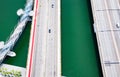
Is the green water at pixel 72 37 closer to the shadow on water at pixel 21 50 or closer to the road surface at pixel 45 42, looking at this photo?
the shadow on water at pixel 21 50

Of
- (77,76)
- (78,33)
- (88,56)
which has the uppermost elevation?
(78,33)

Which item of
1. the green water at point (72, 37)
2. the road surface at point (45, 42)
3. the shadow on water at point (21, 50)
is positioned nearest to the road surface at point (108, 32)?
the green water at point (72, 37)

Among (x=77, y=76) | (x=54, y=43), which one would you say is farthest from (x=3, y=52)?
(x=77, y=76)

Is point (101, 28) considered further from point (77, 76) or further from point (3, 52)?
point (3, 52)

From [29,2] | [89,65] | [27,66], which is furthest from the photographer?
[29,2]

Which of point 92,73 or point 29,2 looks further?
point 29,2

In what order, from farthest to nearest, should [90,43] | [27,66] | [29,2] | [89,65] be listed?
[29,2], [90,43], [89,65], [27,66]

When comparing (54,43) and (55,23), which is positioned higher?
(55,23)
